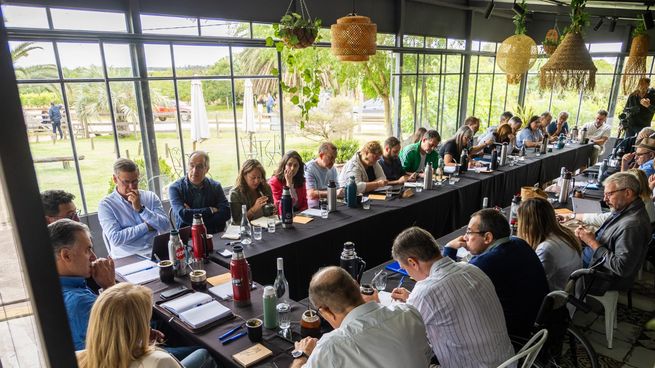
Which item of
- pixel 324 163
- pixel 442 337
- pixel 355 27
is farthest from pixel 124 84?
pixel 442 337

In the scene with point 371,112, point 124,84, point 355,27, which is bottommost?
point 371,112

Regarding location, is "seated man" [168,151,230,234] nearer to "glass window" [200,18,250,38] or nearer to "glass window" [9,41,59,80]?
"glass window" [9,41,59,80]

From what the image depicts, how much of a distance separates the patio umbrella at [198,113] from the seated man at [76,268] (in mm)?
3524

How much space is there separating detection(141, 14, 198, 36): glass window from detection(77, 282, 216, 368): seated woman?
3895 mm

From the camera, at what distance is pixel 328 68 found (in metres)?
11.6

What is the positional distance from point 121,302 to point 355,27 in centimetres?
291

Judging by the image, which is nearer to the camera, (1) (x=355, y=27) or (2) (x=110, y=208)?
(2) (x=110, y=208)

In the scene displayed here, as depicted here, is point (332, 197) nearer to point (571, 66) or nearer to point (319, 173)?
point (319, 173)

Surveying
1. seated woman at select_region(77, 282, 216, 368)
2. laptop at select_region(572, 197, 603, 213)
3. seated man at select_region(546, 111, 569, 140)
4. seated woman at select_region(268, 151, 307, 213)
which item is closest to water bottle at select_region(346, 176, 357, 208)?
seated woman at select_region(268, 151, 307, 213)

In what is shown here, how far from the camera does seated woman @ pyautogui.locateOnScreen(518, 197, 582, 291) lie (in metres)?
2.47

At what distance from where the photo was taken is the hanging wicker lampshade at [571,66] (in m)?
3.89

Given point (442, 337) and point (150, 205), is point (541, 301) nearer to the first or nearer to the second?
point (442, 337)

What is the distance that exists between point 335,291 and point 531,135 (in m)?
7.25

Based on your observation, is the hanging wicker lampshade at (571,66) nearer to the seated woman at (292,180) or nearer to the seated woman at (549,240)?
the seated woman at (549,240)
